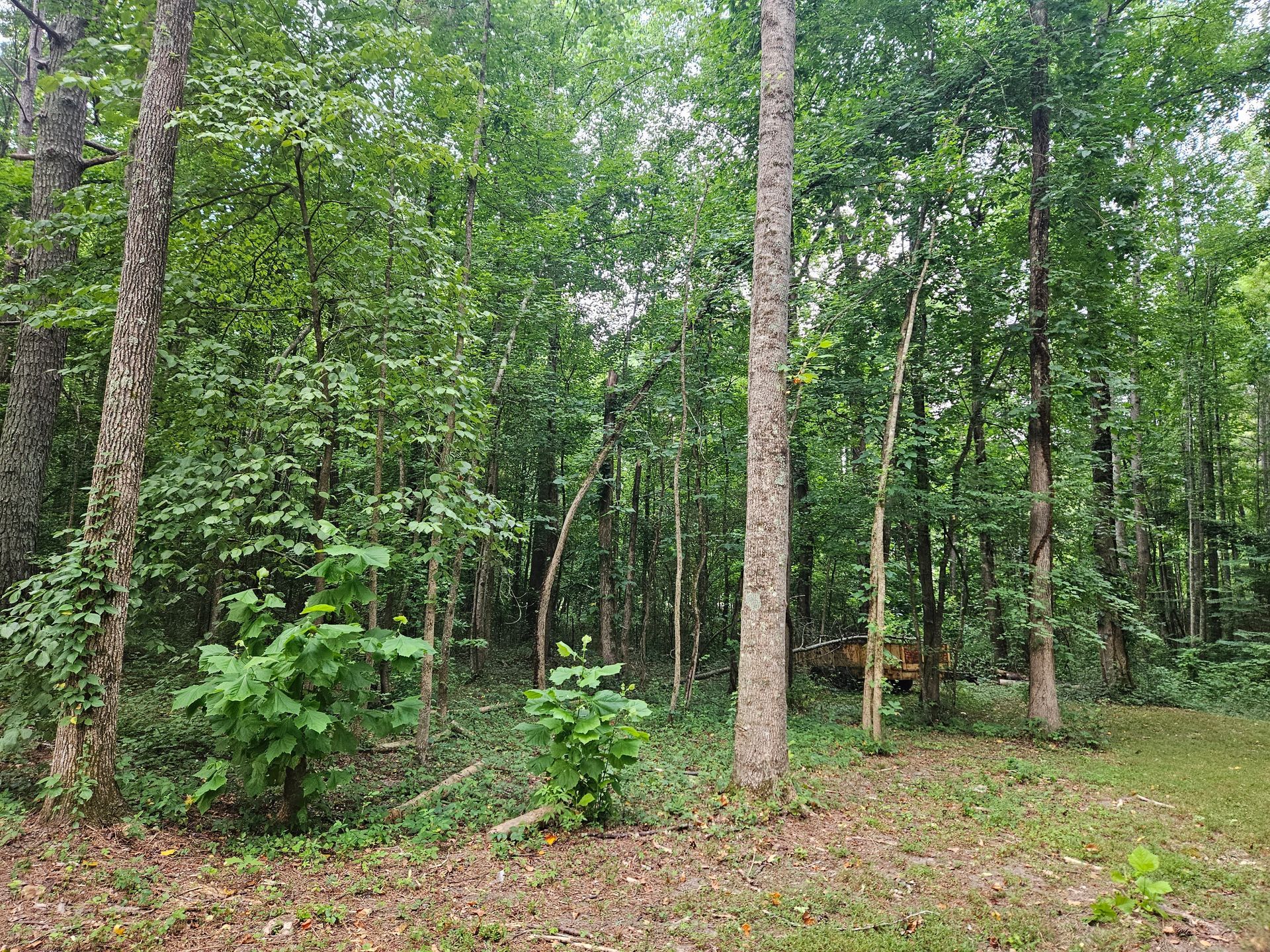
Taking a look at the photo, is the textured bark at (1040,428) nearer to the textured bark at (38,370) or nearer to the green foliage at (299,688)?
the green foliage at (299,688)

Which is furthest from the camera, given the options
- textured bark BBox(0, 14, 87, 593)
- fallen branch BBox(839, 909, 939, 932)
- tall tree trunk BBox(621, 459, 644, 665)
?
tall tree trunk BBox(621, 459, 644, 665)

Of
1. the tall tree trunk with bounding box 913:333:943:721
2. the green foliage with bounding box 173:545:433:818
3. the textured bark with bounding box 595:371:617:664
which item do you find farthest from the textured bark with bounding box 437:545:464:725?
the tall tree trunk with bounding box 913:333:943:721

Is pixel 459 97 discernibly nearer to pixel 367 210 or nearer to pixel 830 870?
pixel 367 210

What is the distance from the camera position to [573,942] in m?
2.94

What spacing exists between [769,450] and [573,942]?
398cm

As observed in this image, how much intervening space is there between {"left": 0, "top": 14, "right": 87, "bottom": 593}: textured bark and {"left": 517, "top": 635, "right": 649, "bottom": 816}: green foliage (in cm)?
637

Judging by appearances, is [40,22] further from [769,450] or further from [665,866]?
[665,866]

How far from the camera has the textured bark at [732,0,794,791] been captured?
514 centimetres

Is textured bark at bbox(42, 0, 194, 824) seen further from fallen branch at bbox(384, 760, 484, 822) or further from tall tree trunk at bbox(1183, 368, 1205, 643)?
tall tree trunk at bbox(1183, 368, 1205, 643)

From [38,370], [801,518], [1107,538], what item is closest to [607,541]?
[801,518]

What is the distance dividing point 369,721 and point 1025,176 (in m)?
12.5

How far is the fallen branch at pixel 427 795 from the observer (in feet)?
15.3

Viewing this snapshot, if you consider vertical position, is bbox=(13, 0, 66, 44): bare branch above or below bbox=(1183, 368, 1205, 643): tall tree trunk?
above

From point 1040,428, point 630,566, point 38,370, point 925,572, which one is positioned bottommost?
point 630,566
